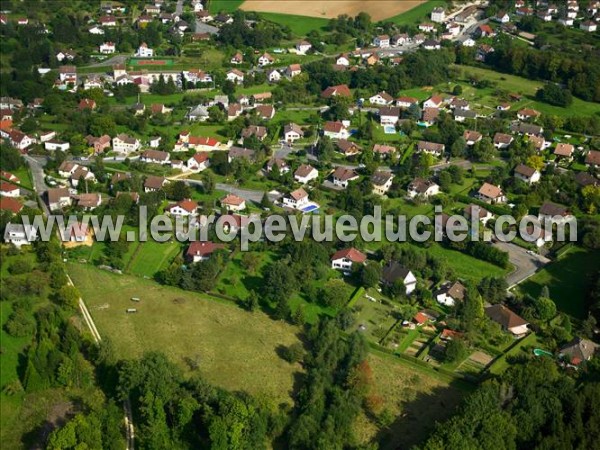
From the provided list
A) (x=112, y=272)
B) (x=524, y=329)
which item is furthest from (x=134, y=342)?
(x=524, y=329)

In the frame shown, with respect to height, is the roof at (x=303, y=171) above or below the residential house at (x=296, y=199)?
above

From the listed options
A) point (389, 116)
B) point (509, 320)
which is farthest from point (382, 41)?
point (509, 320)

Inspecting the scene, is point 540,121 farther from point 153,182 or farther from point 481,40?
point 153,182

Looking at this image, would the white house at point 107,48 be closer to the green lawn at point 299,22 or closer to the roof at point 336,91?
the green lawn at point 299,22

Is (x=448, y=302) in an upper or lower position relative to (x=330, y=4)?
lower

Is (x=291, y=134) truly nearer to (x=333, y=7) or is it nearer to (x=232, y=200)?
(x=232, y=200)

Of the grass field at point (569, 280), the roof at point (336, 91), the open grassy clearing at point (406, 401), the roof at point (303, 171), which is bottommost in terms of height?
the open grassy clearing at point (406, 401)

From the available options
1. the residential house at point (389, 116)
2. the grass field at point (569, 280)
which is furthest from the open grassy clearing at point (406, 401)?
the residential house at point (389, 116)
